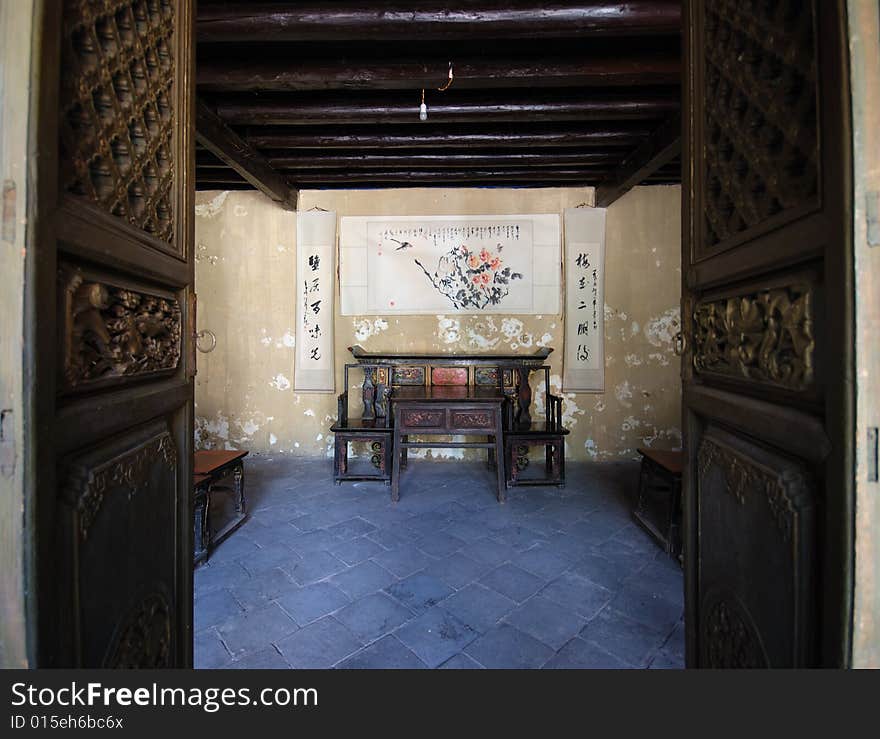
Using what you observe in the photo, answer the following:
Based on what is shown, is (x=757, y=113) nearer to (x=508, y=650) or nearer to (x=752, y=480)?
(x=752, y=480)

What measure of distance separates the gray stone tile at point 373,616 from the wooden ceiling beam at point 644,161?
362cm

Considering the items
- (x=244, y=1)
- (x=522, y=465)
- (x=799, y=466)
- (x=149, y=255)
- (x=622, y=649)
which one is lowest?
(x=622, y=649)

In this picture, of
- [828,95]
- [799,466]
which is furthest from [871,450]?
[828,95]

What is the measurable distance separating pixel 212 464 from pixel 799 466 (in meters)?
3.00

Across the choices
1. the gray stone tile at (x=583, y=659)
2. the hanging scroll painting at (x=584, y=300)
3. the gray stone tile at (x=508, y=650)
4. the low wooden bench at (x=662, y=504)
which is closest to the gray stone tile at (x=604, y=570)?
the low wooden bench at (x=662, y=504)

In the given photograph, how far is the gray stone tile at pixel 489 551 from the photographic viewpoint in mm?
2373

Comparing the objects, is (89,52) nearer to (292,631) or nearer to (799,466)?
(799,466)

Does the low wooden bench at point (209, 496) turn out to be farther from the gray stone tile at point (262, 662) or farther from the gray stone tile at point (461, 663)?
the gray stone tile at point (461, 663)

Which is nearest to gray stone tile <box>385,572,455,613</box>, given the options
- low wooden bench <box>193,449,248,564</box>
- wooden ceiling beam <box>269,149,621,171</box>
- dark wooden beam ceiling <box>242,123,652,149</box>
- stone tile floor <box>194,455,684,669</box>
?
stone tile floor <box>194,455,684,669</box>

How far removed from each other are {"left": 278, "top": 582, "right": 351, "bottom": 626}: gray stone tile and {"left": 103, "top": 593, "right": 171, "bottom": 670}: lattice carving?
95 centimetres

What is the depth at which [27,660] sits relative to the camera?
0.61 meters

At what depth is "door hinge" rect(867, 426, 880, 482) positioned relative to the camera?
585 mm

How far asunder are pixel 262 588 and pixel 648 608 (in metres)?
2.05

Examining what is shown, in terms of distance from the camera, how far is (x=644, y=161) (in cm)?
324
